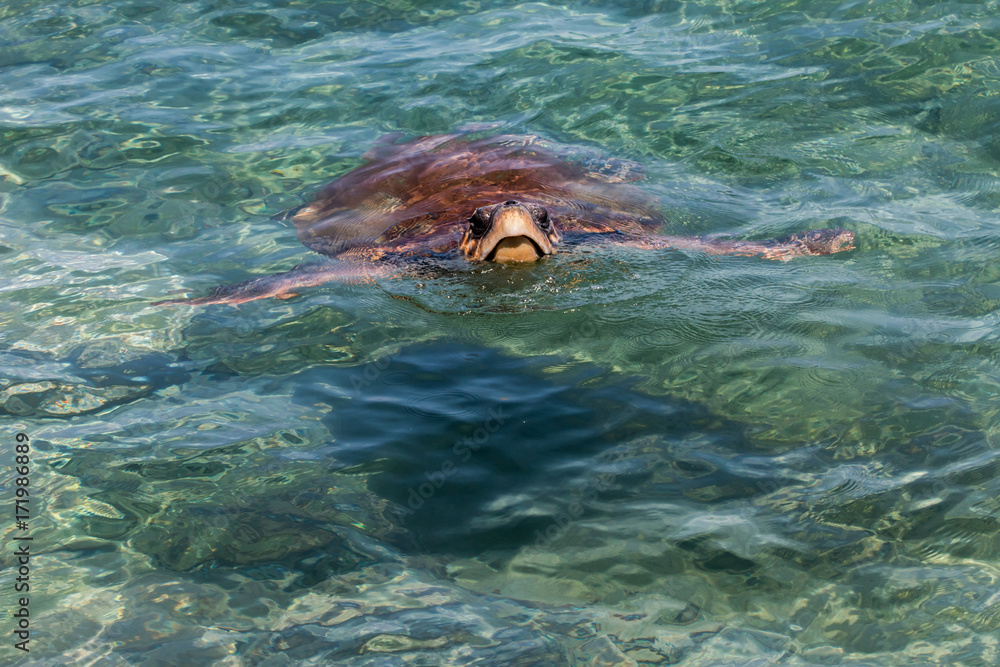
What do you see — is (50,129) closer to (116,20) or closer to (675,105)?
(116,20)

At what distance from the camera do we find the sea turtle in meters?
5.88

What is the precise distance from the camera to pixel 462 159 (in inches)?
290

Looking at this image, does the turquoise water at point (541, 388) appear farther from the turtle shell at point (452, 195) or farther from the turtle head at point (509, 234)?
the turtle shell at point (452, 195)

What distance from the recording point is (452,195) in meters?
6.79

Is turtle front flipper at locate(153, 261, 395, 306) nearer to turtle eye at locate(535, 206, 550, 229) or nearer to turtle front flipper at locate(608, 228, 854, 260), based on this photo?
turtle eye at locate(535, 206, 550, 229)

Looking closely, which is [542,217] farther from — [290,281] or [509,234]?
[290,281]

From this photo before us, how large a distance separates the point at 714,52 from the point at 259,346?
644cm

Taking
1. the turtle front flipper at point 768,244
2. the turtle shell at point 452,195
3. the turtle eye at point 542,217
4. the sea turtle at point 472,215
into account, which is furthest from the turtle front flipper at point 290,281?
the turtle front flipper at point 768,244

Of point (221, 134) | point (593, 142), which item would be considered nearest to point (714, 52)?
point (593, 142)

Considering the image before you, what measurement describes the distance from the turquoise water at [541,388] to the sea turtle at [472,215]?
0.18 metres

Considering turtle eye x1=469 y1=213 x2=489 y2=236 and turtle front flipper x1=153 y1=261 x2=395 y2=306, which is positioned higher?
turtle eye x1=469 y1=213 x2=489 y2=236

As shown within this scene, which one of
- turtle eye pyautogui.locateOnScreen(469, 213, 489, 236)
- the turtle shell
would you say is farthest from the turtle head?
the turtle shell

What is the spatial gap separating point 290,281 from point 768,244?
3.41 m

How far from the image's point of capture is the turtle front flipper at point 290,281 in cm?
568
